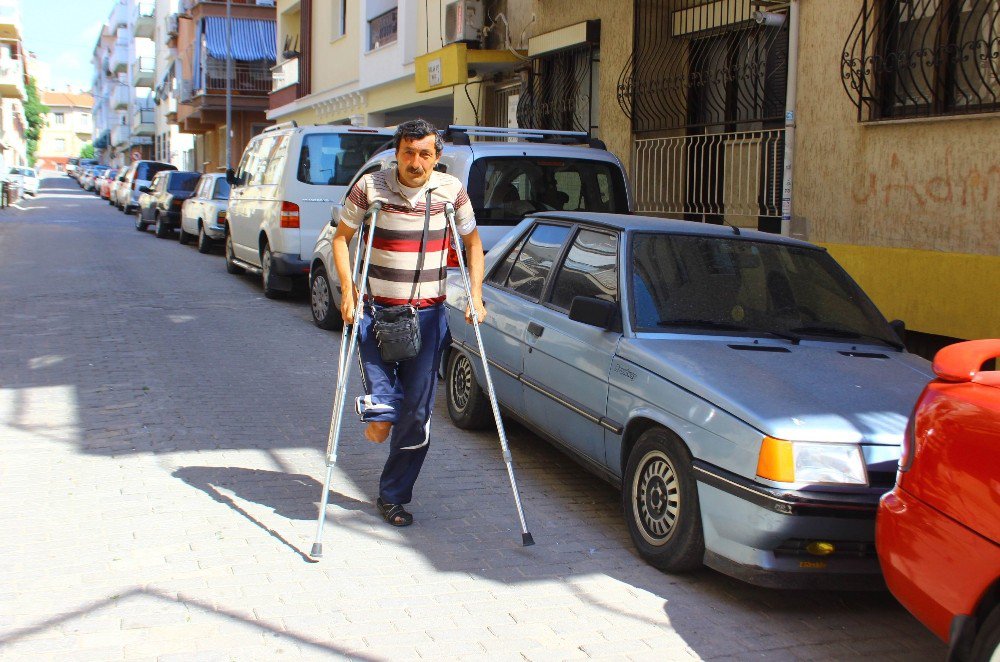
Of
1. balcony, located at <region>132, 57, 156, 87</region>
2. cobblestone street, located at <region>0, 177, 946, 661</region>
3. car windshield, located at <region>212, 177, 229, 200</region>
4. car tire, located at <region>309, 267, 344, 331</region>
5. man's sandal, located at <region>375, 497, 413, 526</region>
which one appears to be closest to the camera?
cobblestone street, located at <region>0, 177, 946, 661</region>

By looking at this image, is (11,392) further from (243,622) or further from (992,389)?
(992,389)

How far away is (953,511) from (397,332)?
8.59ft

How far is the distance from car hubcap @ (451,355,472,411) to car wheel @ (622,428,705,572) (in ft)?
7.19

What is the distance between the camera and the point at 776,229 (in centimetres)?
1098

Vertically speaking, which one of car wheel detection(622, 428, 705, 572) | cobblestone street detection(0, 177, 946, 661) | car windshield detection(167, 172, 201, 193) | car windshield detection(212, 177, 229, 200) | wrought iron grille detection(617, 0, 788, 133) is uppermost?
wrought iron grille detection(617, 0, 788, 133)

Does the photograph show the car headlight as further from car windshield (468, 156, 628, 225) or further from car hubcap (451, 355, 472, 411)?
car windshield (468, 156, 628, 225)

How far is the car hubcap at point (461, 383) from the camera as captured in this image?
6988mm

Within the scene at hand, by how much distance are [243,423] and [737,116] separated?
23.8ft

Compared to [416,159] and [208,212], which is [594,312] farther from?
[208,212]

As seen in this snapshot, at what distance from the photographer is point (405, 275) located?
5.10 metres

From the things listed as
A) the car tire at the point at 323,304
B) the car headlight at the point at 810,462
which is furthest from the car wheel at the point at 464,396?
the car tire at the point at 323,304

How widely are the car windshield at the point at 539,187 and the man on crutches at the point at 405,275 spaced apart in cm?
335

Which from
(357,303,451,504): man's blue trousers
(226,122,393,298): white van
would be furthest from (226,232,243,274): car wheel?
(357,303,451,504): man's blue trousers

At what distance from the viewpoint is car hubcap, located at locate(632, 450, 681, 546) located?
460cm
